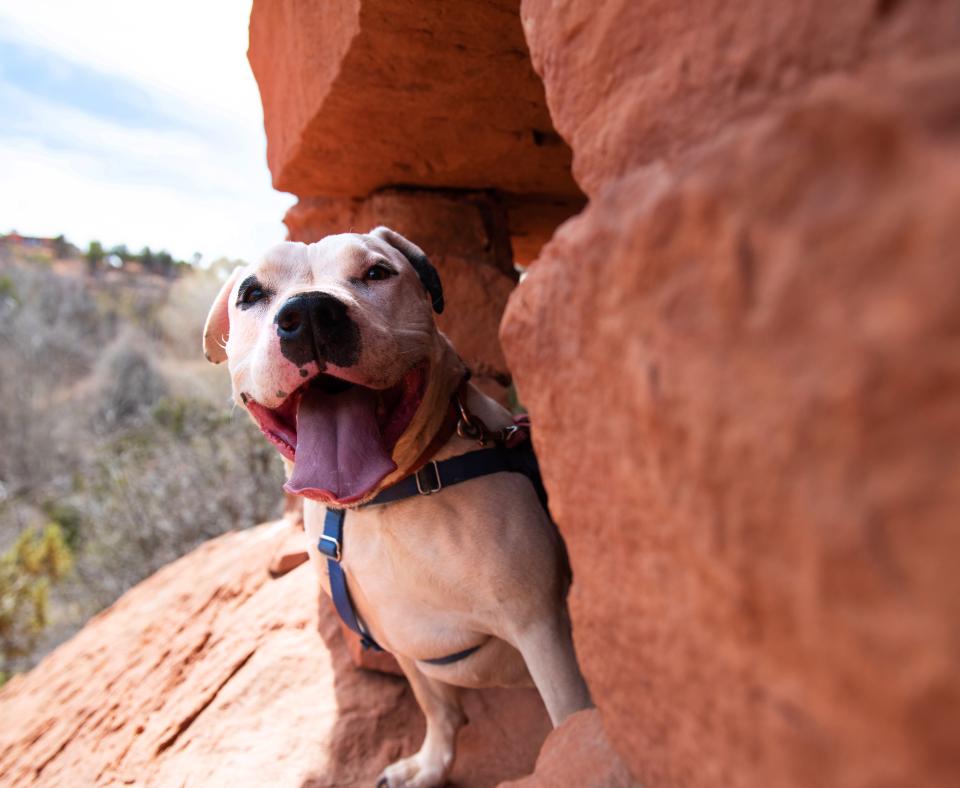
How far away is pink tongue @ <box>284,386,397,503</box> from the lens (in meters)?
1.70

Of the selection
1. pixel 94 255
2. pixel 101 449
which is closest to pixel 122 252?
pixel 94 255

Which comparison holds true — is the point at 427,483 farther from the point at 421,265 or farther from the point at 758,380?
the point at 758,380

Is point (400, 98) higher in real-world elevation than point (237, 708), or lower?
higher

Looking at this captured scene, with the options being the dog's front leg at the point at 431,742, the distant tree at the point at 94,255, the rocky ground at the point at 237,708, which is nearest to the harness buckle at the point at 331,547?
the dog's front leg at the point at 431,742

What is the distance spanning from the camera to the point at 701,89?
2.80ft

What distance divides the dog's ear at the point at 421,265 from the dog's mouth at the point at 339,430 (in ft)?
1.41

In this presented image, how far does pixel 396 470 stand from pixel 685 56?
1.31m

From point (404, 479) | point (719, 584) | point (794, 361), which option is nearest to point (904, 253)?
point (794, 361)

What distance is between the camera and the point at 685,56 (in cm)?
88

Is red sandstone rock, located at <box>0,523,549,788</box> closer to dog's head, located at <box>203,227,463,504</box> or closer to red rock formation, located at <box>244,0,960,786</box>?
dog's head, located at <box>203,227,463,504</box>

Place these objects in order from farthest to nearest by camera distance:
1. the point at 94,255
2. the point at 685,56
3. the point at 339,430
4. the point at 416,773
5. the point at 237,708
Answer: the point at 94,255 → the point at 237,708 → the point at 416,773 → the point at 339,430 → the point at 685,56

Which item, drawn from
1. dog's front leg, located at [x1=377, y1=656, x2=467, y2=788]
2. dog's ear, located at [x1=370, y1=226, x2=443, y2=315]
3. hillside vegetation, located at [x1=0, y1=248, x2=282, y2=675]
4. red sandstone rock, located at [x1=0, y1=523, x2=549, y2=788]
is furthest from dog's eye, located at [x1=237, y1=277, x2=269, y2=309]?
red sandstone rock, located at [x1=0, y1=523, x2=549, y2=788]

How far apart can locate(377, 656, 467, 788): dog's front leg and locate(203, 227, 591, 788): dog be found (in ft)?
1.04

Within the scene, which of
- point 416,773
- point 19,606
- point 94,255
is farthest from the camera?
point 94,255
